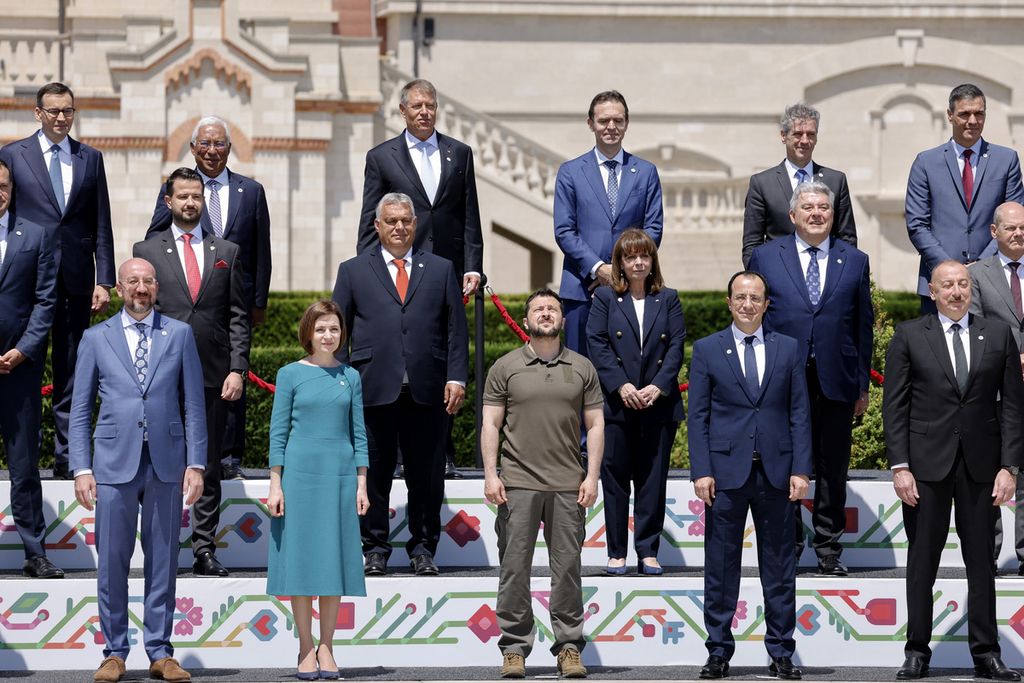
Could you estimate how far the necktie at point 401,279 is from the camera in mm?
9250

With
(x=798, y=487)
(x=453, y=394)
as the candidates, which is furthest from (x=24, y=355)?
(x=798, y=487)

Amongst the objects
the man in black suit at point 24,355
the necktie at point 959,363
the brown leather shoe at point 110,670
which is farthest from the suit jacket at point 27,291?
the necktie at point 959,363

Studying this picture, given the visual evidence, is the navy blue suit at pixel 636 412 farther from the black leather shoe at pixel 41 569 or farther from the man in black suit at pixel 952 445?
the black leather shoe at pixel 41 569

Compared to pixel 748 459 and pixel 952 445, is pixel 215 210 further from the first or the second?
pixel 952 445

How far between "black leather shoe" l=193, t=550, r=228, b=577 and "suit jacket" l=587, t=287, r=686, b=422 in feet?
7.52

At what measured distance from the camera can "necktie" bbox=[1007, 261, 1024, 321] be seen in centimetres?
925

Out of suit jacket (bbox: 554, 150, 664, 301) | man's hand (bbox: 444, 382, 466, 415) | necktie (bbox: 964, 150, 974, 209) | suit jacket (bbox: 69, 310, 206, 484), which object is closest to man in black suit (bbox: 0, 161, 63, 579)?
suit jacket (bbox: 69, 310, 206, 484)

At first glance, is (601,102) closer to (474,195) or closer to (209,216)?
(474,195)

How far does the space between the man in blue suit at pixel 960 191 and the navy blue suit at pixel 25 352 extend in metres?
5.02

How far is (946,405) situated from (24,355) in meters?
4.94

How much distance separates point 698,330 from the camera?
1788 centimetres

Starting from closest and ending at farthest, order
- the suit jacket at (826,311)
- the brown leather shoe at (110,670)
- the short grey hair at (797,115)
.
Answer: the brown leather shoe at (110,670) < the suit jacket at (826,311) < the short grey hair at (797,115)

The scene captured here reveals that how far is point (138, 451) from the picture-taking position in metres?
8.26

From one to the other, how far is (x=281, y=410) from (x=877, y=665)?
136 inches
